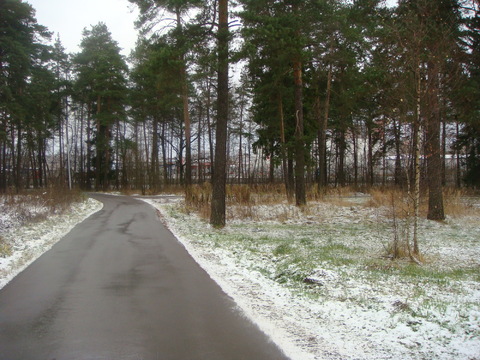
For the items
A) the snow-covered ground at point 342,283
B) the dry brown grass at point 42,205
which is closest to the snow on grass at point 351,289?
the snow-covered ground at point 342,283

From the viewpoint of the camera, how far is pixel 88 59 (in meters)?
42.7

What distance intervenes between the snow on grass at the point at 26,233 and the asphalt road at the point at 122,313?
1.18ft

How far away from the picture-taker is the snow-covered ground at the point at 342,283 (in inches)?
159

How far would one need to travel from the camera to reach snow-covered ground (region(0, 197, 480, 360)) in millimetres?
4027

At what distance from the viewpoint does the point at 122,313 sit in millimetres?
4922

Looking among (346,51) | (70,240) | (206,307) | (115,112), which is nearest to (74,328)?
(206,307)

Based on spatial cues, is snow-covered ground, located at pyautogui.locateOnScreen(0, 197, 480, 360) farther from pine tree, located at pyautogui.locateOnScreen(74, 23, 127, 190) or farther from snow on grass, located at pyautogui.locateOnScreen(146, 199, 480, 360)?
pine tree, located at pyautogui.locateOnScreen(74, 23, 127, 190)

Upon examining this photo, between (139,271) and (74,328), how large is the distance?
2.79 m

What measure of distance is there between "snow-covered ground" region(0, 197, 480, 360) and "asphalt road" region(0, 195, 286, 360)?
0.36 m

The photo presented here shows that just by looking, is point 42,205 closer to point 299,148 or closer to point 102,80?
point 299,148

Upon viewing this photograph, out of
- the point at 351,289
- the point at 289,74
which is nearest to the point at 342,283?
the point at 351,289

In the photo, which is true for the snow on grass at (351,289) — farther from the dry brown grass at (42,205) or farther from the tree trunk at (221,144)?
the dry brown grass at (42,205)

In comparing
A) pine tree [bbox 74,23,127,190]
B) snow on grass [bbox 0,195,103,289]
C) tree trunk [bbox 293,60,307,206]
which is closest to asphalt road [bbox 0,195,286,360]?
snow on grass [bbox 0,195,103,289]

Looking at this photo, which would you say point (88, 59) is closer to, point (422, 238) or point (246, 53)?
Answer: point (246, 53)
